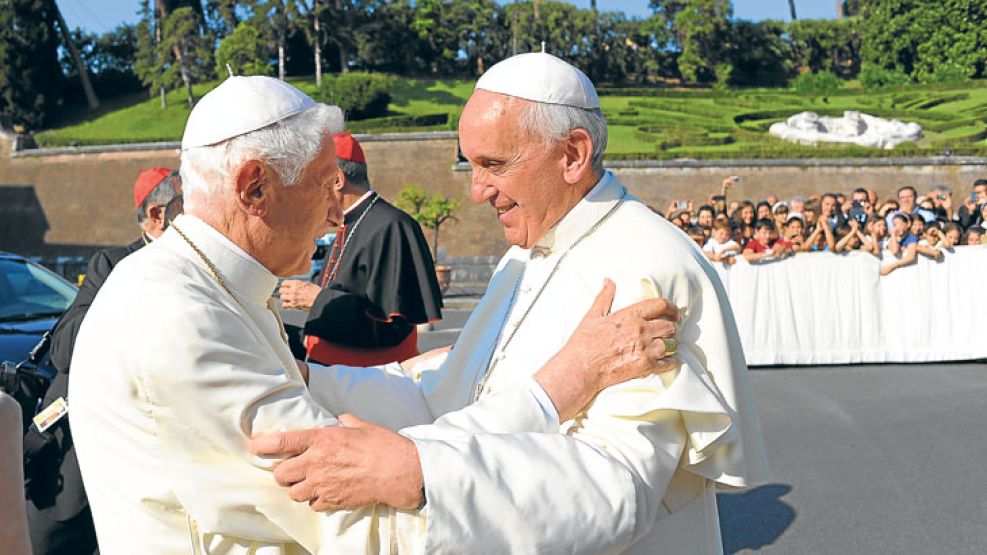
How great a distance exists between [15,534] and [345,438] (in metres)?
0.65

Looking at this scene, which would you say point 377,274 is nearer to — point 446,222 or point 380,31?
point 446,222

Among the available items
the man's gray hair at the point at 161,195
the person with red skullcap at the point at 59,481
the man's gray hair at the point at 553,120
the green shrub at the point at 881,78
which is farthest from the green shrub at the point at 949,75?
the man's gray hair at the point at 553,120

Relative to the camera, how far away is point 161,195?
15.3 feet

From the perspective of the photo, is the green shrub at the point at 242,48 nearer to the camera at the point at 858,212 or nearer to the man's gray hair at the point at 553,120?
the camera at the point at 858,212

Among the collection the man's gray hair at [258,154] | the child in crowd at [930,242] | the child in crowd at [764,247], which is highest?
the man's gray hair at [258,154]

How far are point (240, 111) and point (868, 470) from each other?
18.5 ft

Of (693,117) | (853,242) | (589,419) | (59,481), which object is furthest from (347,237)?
(693,117)

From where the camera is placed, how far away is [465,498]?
1.91 m

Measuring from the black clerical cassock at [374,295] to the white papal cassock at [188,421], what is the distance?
240 centimetres

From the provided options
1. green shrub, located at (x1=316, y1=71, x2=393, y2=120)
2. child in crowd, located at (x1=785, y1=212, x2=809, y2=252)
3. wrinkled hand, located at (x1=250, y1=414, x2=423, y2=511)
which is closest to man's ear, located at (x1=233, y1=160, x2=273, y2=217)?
wrinkled hand, located at (x1=250, y1=414, x2=423, y2=511)

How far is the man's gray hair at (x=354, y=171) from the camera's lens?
188 inches

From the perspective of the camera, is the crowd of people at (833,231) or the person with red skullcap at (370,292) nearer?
the person with red skullcap at (370,292)

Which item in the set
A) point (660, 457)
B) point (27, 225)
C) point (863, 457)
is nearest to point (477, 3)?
point (27, 225)

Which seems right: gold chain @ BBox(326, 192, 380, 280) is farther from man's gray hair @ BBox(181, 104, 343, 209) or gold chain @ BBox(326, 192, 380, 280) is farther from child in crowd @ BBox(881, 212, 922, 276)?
child in crowd @ BBox(881, 212, 922, 276)
